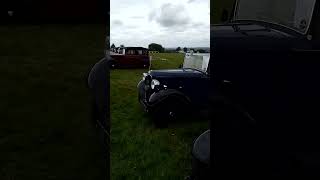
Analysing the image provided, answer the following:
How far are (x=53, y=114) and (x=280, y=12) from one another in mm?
3545

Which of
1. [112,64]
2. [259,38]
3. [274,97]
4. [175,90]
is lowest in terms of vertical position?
[175,90]

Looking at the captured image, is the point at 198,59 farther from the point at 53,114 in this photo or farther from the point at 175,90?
the point at 53,114

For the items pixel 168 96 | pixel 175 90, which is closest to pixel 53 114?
pixel 168 96

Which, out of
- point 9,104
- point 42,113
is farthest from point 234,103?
point 9,104

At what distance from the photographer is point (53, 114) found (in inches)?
194

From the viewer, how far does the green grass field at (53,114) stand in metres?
2.35

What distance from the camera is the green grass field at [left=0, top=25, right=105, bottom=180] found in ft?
7.71

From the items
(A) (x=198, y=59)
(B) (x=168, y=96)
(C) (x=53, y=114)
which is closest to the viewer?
(A) (x=198, y=59)

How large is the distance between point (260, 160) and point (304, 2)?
93cm

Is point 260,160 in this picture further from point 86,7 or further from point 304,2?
point 86,7

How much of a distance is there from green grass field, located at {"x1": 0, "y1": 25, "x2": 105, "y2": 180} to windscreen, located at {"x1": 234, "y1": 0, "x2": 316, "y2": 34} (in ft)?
3.30

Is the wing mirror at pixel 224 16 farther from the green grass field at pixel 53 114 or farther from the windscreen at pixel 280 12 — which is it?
the green grass field at pixel 53 114

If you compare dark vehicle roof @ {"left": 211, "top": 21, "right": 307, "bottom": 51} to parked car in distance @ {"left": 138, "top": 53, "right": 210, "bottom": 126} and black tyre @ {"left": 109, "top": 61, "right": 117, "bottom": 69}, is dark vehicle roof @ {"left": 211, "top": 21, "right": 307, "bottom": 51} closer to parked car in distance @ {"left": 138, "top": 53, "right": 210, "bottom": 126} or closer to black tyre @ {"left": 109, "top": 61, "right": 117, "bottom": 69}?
black tyre @ {"left": 109, "top": 61, "right": 117, "bottom": 69}

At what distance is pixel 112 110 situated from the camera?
1909 millimetres
